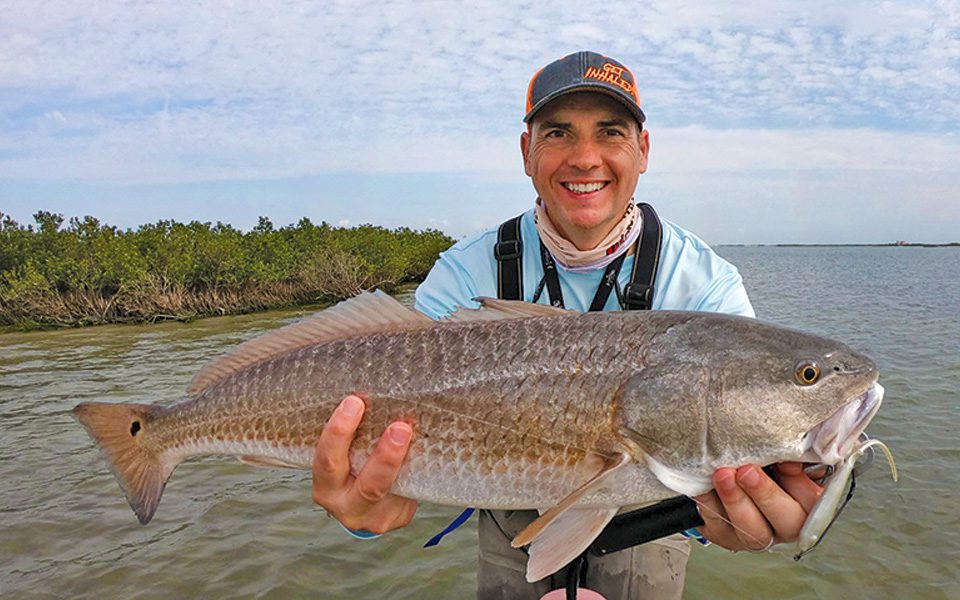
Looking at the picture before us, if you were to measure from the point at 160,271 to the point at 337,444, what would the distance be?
2789cm

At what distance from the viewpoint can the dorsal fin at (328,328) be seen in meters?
2.84

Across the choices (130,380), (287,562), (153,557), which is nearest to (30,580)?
(153,557)

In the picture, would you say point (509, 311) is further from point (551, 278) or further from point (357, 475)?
point (357, 475)

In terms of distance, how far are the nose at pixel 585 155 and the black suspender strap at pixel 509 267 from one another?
0.56m

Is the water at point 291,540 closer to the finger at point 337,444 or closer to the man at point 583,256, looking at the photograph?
the man at point 583,256

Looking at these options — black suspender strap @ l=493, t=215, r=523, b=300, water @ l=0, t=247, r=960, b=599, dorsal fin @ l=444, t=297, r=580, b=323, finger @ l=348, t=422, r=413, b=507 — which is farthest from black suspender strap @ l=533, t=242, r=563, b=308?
water @ l=0, t=247, r=960, b=599

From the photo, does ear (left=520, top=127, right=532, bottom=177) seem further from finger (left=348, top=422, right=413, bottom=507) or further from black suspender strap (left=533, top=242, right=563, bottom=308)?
finger (left=348, top=422, right=413, bottom=507)

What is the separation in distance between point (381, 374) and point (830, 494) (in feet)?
5.83

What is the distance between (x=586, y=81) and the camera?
10.5ft

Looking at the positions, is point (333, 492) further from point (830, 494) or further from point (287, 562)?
point (287, 562)

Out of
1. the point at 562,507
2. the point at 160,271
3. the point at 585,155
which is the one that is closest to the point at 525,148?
the point at 585,155

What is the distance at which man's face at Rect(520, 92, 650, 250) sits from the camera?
10.8 feet

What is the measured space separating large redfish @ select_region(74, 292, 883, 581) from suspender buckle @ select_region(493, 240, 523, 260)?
0.82 m

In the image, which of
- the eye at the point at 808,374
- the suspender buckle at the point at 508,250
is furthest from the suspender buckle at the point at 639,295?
the eye at the point at 808,374
